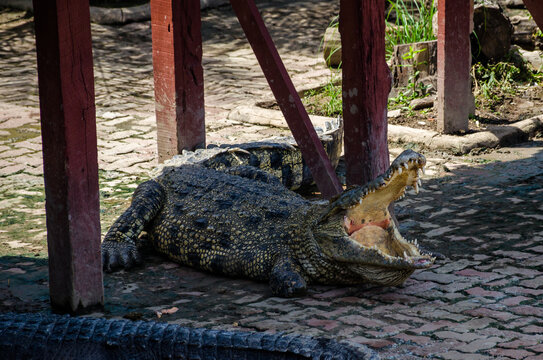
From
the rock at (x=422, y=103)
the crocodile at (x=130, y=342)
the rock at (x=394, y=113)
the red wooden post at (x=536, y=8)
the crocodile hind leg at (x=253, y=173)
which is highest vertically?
the red wooden post at (x=536, y=8)

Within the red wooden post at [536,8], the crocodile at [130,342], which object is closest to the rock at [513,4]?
the red wooden post at [536,8]

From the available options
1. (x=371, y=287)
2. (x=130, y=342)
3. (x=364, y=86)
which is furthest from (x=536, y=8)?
(x=130, y=342)

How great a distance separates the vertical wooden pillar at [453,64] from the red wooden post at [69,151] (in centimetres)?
424

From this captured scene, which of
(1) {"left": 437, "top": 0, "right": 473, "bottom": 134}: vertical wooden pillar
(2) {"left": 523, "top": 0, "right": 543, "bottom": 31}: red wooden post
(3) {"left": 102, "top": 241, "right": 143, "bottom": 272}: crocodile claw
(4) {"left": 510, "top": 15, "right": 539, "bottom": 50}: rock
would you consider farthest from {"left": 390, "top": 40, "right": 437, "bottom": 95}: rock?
(3) {"left": 102, "top": 241, "right": 143, "bottom": 272}: crocodile claw

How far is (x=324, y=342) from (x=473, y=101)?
562 centimetres

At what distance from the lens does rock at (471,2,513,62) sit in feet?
28.9

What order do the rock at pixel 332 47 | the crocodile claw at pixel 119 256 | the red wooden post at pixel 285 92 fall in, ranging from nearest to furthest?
the crocodile claw at pixel 119 256 → the red wooden post at pixel 285 92 → the rock at pixel 332 47

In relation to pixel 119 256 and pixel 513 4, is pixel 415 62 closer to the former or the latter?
pixel 513 4

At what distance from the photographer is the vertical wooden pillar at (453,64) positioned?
23.7 feet

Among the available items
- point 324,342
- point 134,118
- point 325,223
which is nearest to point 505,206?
point 325,223

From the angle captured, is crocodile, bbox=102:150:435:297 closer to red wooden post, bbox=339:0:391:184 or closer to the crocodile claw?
the crocodile claw

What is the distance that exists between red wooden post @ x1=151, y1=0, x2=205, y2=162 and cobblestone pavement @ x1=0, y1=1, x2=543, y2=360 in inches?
24.1

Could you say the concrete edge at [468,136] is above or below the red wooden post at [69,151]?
below

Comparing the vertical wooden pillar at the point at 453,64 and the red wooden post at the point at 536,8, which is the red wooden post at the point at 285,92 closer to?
the red wooden post at the point at 536,8
